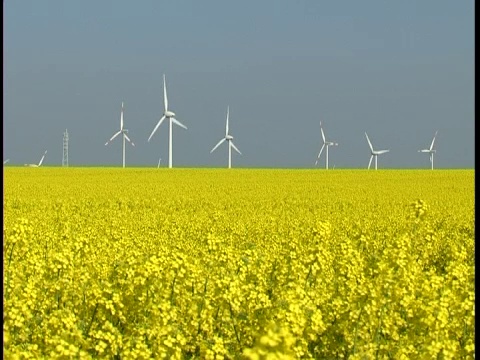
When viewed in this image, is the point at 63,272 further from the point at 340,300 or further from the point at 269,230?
the point at 269,230

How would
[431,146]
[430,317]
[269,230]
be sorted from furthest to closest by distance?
1. [431,146]
2. [269,230]
3. [430,317]

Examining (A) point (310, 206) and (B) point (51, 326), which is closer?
(B) point (51, 326)

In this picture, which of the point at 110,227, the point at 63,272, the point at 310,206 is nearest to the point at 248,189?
the point at 310,206

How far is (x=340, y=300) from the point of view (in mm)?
5762

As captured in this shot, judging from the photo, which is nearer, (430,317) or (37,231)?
(430,317)

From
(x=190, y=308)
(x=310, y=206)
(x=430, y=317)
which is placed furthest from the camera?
(x=310, y=206)

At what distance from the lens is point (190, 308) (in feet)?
18.7

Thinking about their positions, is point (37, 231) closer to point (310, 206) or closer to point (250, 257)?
point (250, 257)

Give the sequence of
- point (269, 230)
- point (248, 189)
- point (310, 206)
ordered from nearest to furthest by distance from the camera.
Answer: point (269, 230) < point (310, 206) < point (248, 189)

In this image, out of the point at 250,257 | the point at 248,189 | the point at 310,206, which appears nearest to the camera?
the point at 250,257

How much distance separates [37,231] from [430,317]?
8.44 m

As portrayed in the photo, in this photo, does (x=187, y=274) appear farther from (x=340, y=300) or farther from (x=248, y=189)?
(x=248, y=189)

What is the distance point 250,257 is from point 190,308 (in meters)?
1.03

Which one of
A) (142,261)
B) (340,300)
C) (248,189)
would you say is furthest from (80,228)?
(248,189)
